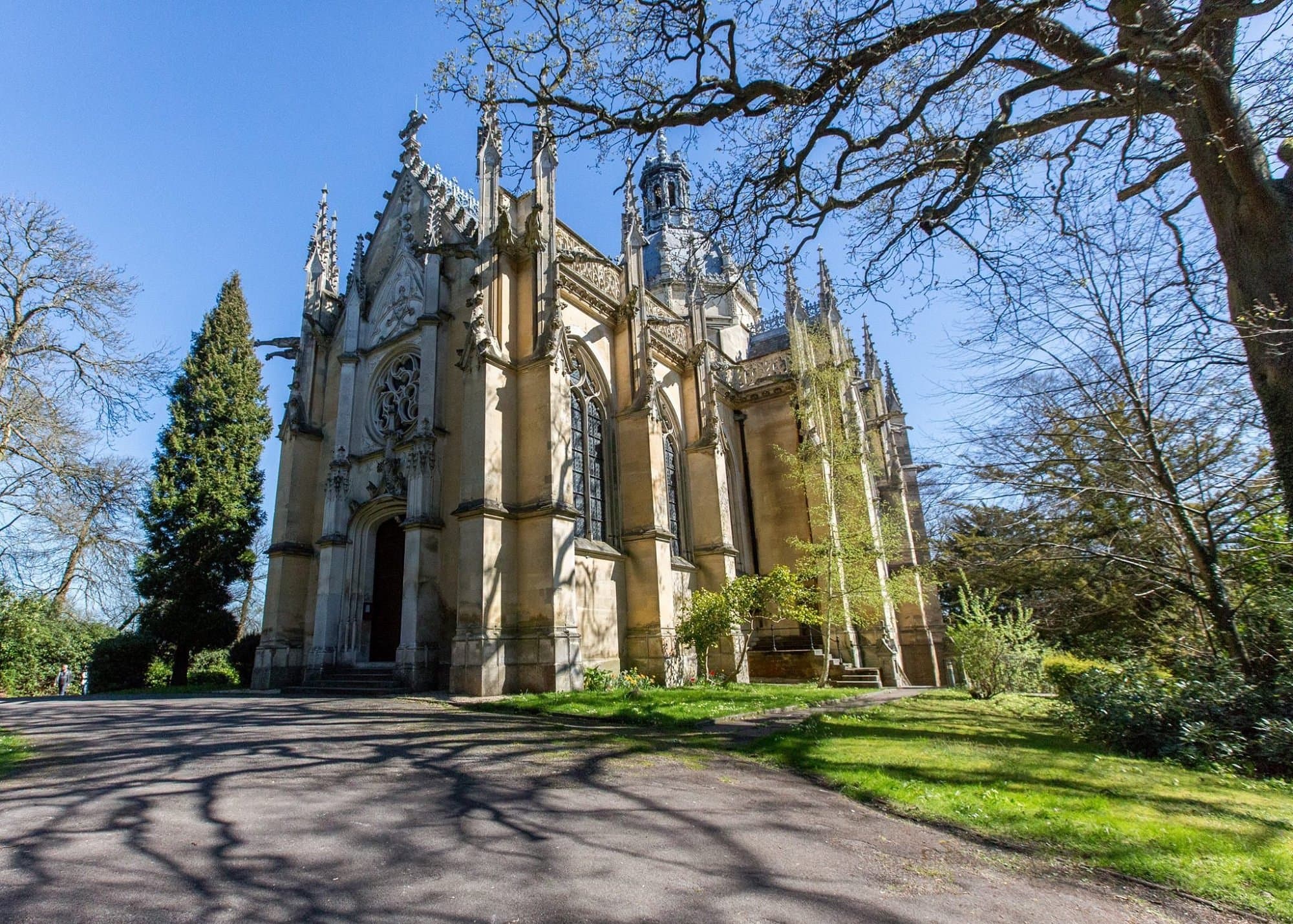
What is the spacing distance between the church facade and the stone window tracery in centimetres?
6

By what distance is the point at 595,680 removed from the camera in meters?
12.5

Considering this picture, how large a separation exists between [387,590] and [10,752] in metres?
10.1

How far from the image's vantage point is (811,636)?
59.1 feet

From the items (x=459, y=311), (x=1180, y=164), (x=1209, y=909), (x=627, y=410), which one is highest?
(x=459, y=311)

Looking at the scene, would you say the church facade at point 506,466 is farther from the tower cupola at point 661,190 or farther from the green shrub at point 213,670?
the tower cupola at point 661,190

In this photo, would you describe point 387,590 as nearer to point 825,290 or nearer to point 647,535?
point 647,535

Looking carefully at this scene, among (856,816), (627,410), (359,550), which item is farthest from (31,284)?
(856,816)

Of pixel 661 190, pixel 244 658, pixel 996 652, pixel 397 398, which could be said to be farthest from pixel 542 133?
pixel 661 190

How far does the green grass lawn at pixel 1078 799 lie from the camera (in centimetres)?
317

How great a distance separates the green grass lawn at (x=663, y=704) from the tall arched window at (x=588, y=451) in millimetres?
4695

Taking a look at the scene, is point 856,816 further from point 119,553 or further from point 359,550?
point 119,553

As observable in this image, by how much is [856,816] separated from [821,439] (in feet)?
50.1

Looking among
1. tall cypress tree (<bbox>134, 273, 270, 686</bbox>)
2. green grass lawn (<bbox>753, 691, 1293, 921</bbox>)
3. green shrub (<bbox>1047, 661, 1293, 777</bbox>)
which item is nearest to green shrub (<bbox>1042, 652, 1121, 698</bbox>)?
green shrub (<bbox>1047, 661, 1293, 777</bbox>)

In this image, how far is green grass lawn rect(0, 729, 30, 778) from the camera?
17.4ft
